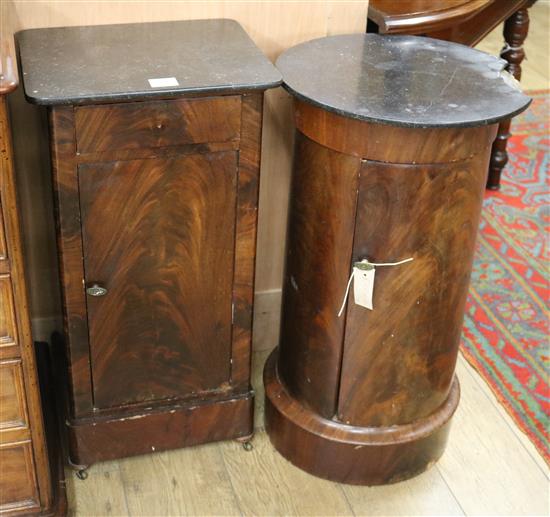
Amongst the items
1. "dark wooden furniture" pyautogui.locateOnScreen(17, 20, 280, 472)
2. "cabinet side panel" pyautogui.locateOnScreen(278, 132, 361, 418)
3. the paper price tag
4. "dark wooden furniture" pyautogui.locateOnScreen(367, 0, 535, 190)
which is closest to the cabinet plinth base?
"dark wooden furniture" pyautogui.locateOnScreen(17, 20, 280, 472)

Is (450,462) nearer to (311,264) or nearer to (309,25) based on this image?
(311,264)

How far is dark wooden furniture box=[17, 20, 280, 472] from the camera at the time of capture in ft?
5.44

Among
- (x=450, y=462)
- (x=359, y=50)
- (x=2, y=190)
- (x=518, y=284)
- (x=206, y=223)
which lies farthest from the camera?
(x=518, y=284)

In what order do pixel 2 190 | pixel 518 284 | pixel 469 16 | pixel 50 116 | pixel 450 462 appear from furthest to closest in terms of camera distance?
pixel 518 284
pixel 469 16
pixel 450 462
pixel 50 116
pixel 2 190

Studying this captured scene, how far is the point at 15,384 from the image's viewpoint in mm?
1723

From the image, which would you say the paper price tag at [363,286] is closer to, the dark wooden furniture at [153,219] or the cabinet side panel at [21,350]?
the dark wooden furniture at [153,219]

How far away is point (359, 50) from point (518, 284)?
127cm

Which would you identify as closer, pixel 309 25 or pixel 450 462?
pixel 309 25

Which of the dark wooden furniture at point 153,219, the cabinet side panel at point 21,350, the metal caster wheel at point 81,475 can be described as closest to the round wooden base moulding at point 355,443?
the dark wooden furniture at point 153,219

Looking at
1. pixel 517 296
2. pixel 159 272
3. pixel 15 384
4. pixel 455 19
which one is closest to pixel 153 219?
pixel 159 272

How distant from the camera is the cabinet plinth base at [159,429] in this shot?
204 cm

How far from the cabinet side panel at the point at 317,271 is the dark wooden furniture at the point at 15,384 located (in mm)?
612

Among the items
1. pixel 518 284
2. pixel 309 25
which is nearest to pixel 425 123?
pixel 309 25

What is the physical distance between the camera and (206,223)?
184 cm
